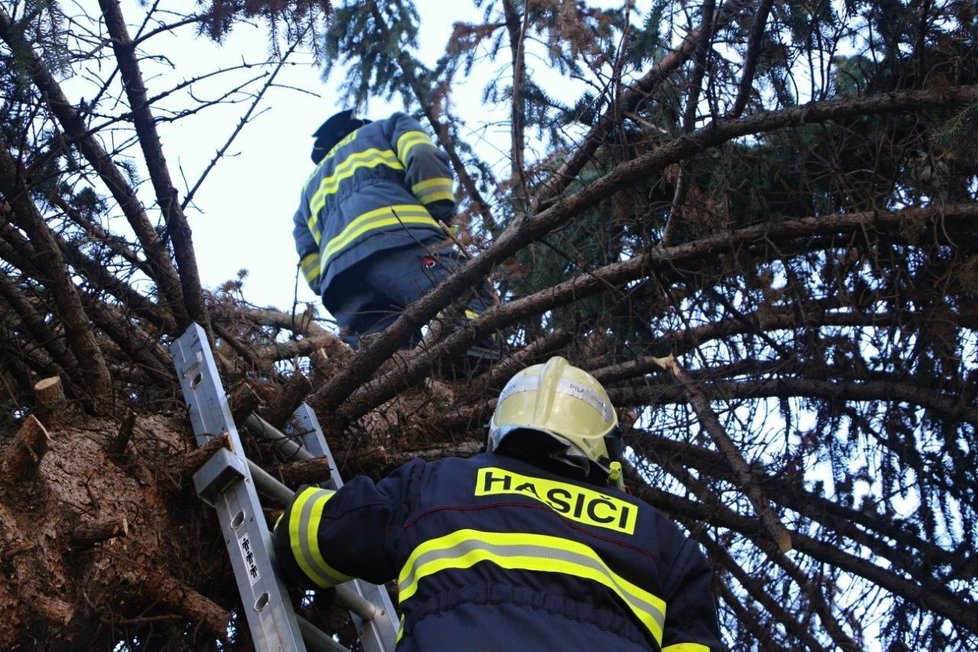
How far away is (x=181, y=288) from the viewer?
3.45 m

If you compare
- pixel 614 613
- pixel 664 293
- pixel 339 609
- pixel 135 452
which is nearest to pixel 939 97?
pixel 664 293

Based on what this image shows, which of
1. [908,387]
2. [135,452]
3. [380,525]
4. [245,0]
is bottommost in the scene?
[380,525]

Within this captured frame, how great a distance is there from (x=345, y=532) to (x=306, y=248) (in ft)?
11.7

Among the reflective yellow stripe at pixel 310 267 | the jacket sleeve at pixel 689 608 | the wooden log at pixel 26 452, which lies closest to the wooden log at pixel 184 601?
the wooden log at pixel 26 452

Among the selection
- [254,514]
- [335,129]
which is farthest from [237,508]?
[335,129]

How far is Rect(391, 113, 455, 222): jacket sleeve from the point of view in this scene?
543 cm

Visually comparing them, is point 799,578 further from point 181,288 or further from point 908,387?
point 181,288

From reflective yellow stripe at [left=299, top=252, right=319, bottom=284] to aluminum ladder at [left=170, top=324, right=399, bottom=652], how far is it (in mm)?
2604

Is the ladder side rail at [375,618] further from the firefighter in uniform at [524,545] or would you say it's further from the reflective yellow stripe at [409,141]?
the reflective yellow stripe at [409,141]

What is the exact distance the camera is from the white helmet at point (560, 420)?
9.38 feet

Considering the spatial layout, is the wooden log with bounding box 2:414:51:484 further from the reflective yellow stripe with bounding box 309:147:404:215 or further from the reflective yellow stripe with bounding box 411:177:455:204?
the reflective yellow stripe with bounding box 309:147:404:215

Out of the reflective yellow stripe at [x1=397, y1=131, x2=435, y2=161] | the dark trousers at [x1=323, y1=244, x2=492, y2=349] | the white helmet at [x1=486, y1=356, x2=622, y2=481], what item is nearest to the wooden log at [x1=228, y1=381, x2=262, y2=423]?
the white helmet at [x1=486, y1=356, x2=622, y2=481]

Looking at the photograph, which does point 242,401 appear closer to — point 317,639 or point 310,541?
point 310,541

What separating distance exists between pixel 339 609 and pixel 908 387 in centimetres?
223
